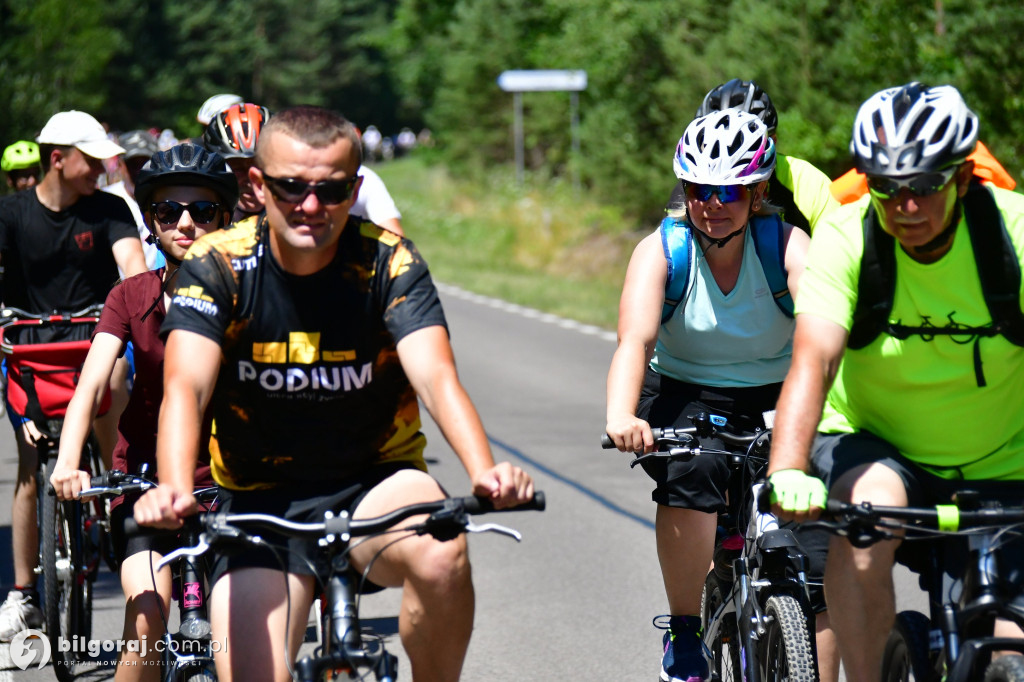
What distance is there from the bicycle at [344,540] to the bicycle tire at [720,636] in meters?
1.53

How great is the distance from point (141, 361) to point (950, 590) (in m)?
2.56

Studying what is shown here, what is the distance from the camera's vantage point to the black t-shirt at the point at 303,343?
3508 mm

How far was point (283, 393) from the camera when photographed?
3.53 metres

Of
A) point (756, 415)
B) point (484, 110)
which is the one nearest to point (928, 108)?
point (756, 415)

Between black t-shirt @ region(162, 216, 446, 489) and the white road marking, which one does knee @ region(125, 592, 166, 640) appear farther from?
the white road marking

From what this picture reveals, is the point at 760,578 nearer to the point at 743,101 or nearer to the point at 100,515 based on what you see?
the point at 743,101

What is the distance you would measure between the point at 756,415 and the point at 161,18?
7522 cm

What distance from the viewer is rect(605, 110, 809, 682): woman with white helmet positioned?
4570mm

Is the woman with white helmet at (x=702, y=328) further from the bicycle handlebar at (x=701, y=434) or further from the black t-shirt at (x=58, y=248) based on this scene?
the black t-shirt at (x=58, y=248)

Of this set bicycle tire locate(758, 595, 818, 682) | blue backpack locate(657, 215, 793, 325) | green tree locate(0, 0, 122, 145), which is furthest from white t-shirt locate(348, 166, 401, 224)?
green tree locate(0, 0, 122, 145)

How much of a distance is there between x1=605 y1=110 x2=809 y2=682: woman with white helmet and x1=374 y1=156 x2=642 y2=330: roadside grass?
41.5 feet

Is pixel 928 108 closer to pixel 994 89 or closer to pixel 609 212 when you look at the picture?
pixel 994 89

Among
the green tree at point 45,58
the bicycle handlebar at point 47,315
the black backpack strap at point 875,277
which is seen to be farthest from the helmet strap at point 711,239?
the green tree at point 45,58

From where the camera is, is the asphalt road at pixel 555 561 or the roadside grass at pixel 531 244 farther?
the roadside grass at pixel 531 244
